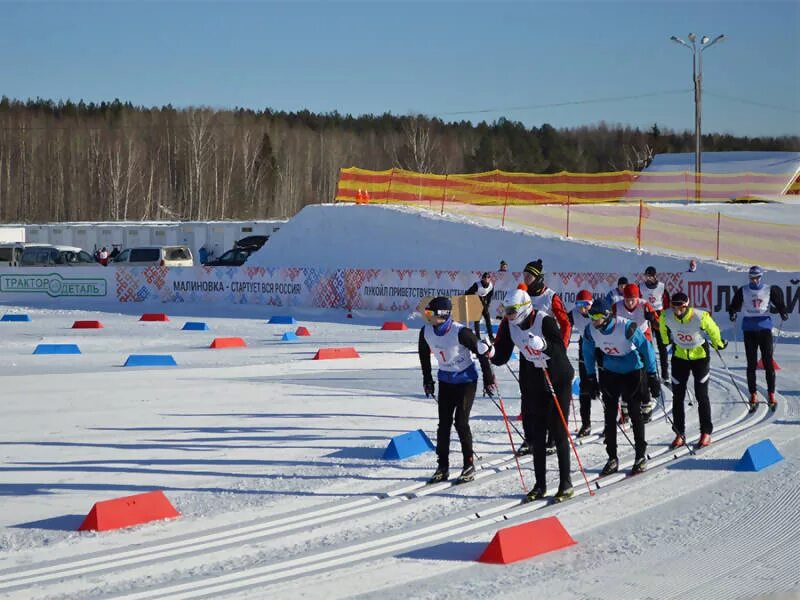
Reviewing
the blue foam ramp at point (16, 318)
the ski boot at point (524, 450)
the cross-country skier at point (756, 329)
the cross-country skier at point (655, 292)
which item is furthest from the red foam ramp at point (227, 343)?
the ski boot at point (524, 450)

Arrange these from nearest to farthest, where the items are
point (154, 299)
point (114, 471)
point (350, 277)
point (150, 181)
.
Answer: point (114, 471), point (350, 277), point (154, 299), point (150, 181)

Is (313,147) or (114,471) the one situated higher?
(313,147)

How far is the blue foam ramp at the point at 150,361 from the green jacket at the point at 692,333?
11.1m

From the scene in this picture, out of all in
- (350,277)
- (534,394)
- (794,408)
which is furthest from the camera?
(350,277)

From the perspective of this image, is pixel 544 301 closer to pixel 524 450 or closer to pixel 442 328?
pixel 524 450

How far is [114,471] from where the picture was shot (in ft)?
37.3

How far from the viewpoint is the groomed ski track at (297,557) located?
24.3ft

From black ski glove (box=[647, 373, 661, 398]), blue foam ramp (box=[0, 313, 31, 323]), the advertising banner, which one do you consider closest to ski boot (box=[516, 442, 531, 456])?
black ski glove (box=[647, 373, 661, 398])

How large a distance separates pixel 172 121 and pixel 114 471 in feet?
344

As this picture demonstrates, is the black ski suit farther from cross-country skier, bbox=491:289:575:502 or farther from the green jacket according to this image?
the green jacket

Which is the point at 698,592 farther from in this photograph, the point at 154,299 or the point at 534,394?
the point at 154,299

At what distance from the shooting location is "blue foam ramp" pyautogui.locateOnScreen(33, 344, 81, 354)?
23.7 m

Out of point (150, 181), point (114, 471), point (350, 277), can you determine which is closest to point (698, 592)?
point (114, 471)

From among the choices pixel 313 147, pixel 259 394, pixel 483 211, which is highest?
pixel 313 147
